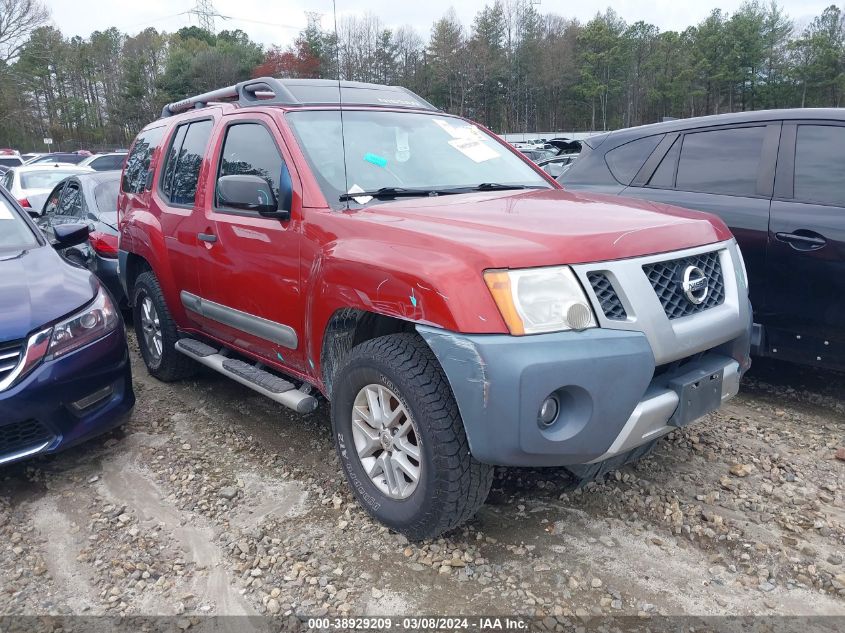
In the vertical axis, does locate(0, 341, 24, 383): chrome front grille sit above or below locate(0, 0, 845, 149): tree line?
below

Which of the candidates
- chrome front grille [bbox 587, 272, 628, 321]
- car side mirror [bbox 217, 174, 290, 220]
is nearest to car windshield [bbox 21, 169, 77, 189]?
car side mirror [bbox 217, 174, 290, 220]

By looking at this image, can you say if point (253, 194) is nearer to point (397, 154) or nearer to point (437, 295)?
point (397, 154)

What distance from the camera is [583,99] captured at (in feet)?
180

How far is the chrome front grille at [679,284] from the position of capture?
8.09ft

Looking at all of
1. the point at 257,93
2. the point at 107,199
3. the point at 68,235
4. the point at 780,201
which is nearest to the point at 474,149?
the point at 257,93

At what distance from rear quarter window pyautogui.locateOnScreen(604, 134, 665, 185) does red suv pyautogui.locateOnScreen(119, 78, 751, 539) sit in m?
1.12

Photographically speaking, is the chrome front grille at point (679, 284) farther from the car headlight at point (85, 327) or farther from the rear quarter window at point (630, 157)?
the car headlight at point (85, 327)

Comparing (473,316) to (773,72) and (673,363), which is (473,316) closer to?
(673,363)

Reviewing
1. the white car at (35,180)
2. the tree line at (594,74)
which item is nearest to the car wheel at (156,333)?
the white car at (35,180)

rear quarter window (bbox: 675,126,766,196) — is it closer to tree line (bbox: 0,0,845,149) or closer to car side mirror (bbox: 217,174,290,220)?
car side mirror (bbox: 217,174,290,220)

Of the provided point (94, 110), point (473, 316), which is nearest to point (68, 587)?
point (473, 316)

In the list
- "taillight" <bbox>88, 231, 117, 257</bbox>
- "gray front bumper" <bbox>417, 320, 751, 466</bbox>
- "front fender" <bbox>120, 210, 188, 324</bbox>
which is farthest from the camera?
"taillight" <bbox>88, 231, 117, 257</bbox>

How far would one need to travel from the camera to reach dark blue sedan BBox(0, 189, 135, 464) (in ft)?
10.1

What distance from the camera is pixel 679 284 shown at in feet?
8.33
